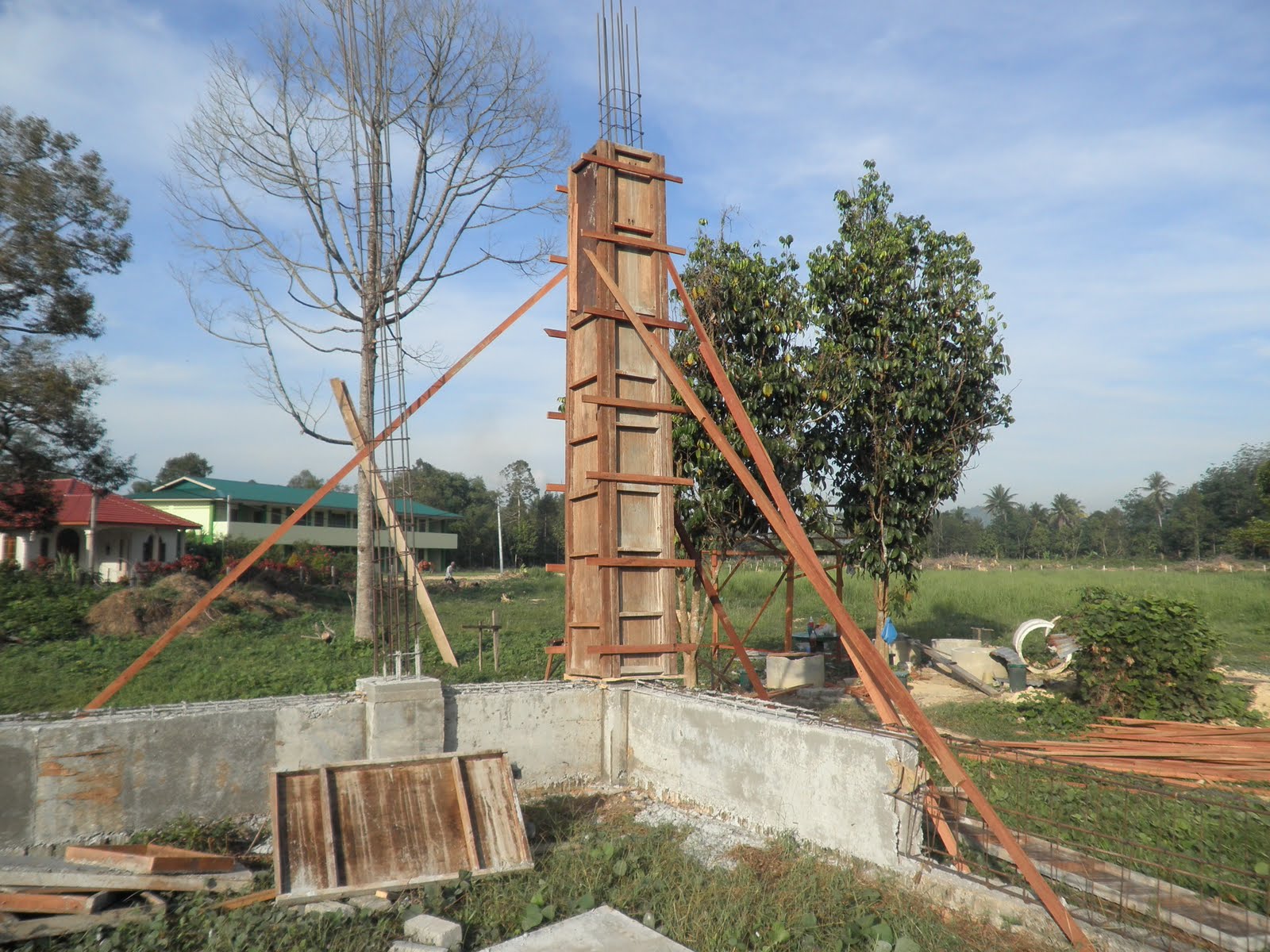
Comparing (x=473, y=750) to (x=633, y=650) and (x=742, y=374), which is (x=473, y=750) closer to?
(x=633, y=650)

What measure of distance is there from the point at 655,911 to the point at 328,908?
182 centimetres

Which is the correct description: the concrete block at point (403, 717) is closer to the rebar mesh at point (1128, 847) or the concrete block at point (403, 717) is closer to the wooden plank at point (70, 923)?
the wooden plank at point (70, 923)

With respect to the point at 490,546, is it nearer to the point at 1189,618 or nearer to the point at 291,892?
the point at 1189,618

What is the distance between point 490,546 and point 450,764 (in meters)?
51.2

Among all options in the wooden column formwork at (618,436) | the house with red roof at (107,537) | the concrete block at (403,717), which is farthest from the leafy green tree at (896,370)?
the house with red roof at (107,537)

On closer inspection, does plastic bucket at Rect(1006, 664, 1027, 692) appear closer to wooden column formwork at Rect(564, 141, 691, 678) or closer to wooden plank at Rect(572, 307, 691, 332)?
wooden column formwork at Rect(564, 141, 691, 678)

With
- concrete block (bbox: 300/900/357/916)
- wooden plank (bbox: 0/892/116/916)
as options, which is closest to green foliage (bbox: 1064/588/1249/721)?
concrete block (bbox: 300/900/357/916)

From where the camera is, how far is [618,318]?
26.3 feet

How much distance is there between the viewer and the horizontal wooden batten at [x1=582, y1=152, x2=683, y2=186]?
327 inches

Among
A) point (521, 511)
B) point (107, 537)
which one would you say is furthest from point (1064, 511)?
point (107, 537)

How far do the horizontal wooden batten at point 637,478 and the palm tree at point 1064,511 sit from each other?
313ft

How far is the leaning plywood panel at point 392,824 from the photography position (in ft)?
16.7

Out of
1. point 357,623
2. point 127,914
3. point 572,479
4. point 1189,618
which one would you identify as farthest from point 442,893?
point 357,623

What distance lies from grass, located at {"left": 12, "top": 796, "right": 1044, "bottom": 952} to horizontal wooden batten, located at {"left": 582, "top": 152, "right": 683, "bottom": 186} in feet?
19.6
